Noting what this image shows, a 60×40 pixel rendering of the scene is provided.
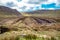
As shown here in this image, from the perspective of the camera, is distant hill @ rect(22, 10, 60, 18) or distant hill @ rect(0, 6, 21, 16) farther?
distant hill @ rect(22, 10, 60, 18)

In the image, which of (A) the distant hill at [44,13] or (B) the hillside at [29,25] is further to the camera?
(A) the distant hill at [44,13]

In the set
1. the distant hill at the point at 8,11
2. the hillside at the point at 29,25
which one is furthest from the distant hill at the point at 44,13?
the distant hill at the point at 8,11

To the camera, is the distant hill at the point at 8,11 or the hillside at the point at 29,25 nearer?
the hillside at the point at 29,25

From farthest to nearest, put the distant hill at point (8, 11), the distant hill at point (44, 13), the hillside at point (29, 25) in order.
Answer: the distant hill at point (44, 13) → the distant hill at point (8, 11) → the hillside at point (29, 25)

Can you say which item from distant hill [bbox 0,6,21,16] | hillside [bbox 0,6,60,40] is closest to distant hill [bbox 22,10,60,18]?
hillside [bbox 0,6,60,40]

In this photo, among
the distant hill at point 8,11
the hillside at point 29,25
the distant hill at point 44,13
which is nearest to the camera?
the hillside at point 29,25

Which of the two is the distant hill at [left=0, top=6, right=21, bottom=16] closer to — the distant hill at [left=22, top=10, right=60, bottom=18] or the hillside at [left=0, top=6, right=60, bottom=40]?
the hillside at [left=0, top=6, right=60, bottom=40]

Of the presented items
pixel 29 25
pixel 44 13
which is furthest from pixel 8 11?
pixel 44 13

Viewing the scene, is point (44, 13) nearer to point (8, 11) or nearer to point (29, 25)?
point (29, 25)

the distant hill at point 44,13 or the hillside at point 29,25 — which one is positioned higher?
the distant hill at point 44,13

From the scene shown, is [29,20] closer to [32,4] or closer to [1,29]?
[32,4]

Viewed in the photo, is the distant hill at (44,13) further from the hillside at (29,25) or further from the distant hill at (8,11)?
the distant hill at (8,11)

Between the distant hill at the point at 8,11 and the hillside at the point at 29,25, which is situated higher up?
the distant hill at the point at 8,11

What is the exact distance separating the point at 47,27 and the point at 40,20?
1.45 feet
